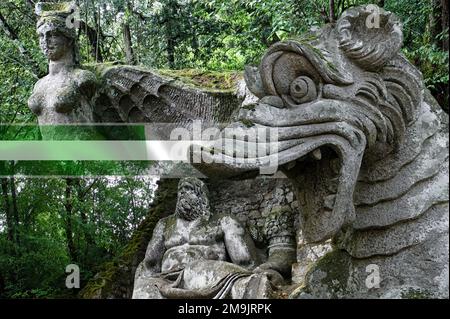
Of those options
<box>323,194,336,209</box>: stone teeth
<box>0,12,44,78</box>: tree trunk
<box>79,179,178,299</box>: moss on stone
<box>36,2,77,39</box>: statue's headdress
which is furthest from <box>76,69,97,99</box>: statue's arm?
<box>0,12,44,78</box>: tree trunk

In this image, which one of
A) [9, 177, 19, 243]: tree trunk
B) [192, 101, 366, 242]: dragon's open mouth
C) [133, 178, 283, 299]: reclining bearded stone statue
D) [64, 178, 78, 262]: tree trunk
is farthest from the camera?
[64, 178, 78, 262]: tree trunk

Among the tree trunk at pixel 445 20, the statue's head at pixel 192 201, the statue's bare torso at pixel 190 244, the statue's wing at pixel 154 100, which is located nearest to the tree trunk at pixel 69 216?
the statue's wing at pixel 154 100

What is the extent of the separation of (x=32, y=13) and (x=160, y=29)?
4.93 ft

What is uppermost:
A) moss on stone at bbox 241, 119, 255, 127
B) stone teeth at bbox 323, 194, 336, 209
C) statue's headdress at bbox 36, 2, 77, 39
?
statue's headdress at bbox 36, 2, 77, 39

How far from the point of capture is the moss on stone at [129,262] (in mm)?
4848

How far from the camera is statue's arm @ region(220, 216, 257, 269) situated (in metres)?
4.11

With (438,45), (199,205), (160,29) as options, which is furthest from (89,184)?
(438,45)

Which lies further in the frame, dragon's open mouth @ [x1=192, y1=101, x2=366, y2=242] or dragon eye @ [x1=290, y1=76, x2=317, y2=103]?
dragon eye @ [x1=290, y1=76, x2=317, y2=103]

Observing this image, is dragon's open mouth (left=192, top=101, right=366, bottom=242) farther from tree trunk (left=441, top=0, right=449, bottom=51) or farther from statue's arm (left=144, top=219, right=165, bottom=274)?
tree trunk (left=441, top=0, right=449, bottom=51)

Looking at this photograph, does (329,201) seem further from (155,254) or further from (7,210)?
(7,210)

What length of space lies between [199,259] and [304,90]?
1.18 meters

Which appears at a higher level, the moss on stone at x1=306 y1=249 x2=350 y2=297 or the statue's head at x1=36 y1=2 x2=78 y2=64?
the statue's head at x1=36 y1=2 x2=78 y2=64

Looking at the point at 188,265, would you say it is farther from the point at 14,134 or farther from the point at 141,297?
the point at 14,134

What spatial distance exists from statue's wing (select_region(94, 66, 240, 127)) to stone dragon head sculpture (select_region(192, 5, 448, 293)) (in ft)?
3.50
